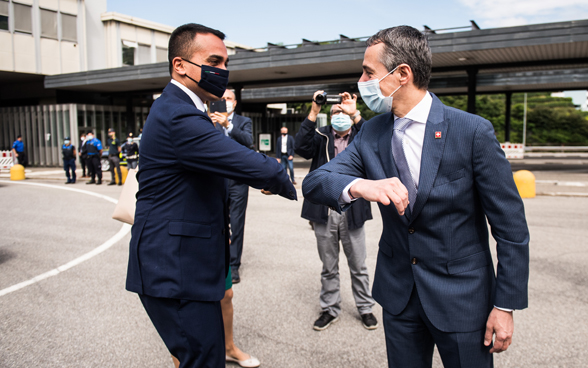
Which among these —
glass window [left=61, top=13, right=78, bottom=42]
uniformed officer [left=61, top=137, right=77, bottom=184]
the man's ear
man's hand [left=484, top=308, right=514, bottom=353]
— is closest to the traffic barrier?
uniformed officer [left=61, top=137, right=77, bottom=184]

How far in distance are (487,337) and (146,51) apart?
36.6m

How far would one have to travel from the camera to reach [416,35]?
1.85m

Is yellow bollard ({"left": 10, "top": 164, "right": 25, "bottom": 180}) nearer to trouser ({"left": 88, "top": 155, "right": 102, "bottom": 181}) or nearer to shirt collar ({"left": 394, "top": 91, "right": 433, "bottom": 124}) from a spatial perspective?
trouser ({"left": 88, "top": 155, "right": 102, "bottom": 181})

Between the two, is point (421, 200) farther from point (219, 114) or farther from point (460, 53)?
point (460, 53)

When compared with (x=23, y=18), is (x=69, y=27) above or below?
above

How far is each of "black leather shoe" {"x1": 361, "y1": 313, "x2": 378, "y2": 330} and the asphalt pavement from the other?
61mm

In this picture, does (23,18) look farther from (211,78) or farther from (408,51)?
(408,51)

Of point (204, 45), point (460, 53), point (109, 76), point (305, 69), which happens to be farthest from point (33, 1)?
point (204, 45)

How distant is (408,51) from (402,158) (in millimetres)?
455

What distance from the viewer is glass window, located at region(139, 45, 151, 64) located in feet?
111

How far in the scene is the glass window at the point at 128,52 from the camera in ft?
108

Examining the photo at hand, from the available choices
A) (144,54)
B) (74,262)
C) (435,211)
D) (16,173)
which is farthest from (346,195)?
(144,54)

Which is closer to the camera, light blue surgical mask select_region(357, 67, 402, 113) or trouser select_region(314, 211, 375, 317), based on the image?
light blue surgical mask select_region(357, 67, 402, 113)

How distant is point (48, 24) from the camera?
89.5ft
